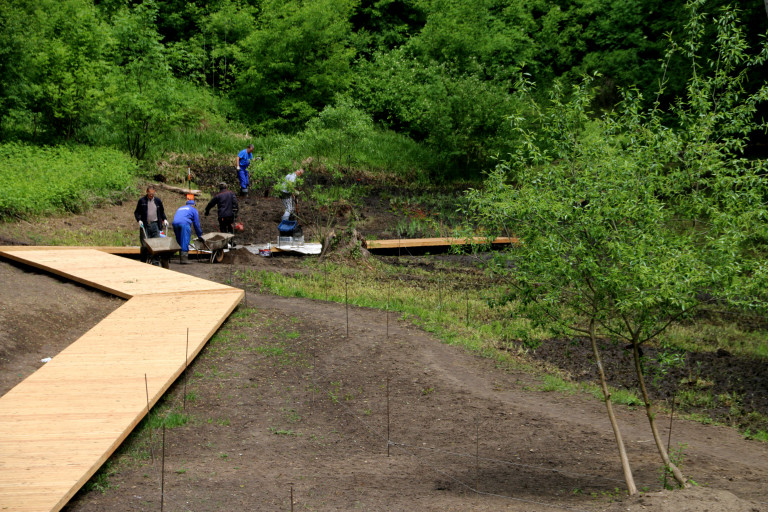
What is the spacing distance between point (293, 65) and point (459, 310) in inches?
857

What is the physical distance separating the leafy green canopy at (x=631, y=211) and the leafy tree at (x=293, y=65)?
26054mm

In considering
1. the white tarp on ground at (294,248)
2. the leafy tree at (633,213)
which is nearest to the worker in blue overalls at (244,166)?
the white tarp on ground at (294,248)

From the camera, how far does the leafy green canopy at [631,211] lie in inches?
236

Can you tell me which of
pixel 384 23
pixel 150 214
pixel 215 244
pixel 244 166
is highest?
pixel 384 23

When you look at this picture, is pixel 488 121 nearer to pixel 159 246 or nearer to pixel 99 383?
pixel 159 246

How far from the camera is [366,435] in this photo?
306 inches

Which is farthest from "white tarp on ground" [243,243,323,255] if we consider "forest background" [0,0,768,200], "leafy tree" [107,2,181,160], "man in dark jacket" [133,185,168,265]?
"leafy tree" [107,2,181,160]

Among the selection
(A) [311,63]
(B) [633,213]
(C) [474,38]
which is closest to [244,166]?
(A) [311,63]

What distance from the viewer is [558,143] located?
22.8 ft

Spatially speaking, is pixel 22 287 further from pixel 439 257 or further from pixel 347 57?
pixel 347 57

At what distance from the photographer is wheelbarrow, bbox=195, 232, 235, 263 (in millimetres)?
16030

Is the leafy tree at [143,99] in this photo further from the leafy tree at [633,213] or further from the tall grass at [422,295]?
the leafy tree at [633,213]

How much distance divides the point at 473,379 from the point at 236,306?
446 centimetres

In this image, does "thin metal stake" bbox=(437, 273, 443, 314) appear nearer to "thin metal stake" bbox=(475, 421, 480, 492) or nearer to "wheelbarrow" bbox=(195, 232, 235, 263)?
"wheelbarrow" bbox=(195, 232, 235, 263)
